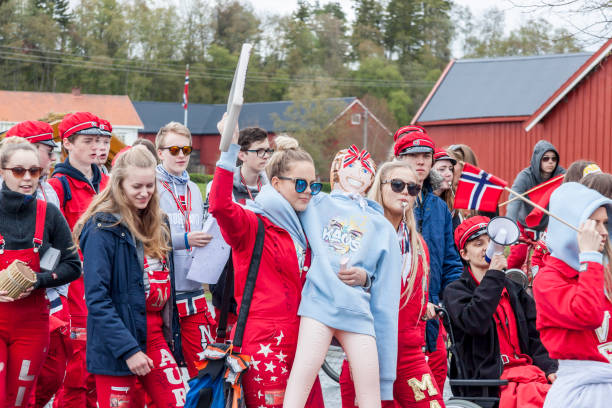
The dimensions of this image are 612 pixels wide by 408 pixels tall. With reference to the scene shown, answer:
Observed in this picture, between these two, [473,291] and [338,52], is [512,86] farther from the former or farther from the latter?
[338,52]

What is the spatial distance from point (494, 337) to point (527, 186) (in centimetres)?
486

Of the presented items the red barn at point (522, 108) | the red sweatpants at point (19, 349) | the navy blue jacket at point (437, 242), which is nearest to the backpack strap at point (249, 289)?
the red sweatpants at point (19, 349)

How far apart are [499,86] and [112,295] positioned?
2922cm

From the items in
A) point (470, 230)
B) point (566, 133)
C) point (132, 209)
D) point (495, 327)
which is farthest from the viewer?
point (566, 133)

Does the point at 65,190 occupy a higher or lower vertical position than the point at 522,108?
lower

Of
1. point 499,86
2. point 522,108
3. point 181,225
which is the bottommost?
point 181,225

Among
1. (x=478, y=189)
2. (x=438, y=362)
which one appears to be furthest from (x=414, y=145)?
(x=438, y=362)

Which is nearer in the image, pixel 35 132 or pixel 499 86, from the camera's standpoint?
pixel 35 132

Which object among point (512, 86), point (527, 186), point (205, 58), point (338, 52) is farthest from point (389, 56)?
point (527, 186)

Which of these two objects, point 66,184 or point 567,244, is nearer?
point 567,244

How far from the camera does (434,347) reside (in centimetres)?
546

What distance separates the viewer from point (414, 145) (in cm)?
594

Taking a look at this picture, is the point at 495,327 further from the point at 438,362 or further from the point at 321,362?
the point at 321,362

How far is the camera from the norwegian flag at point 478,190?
5590 mm
